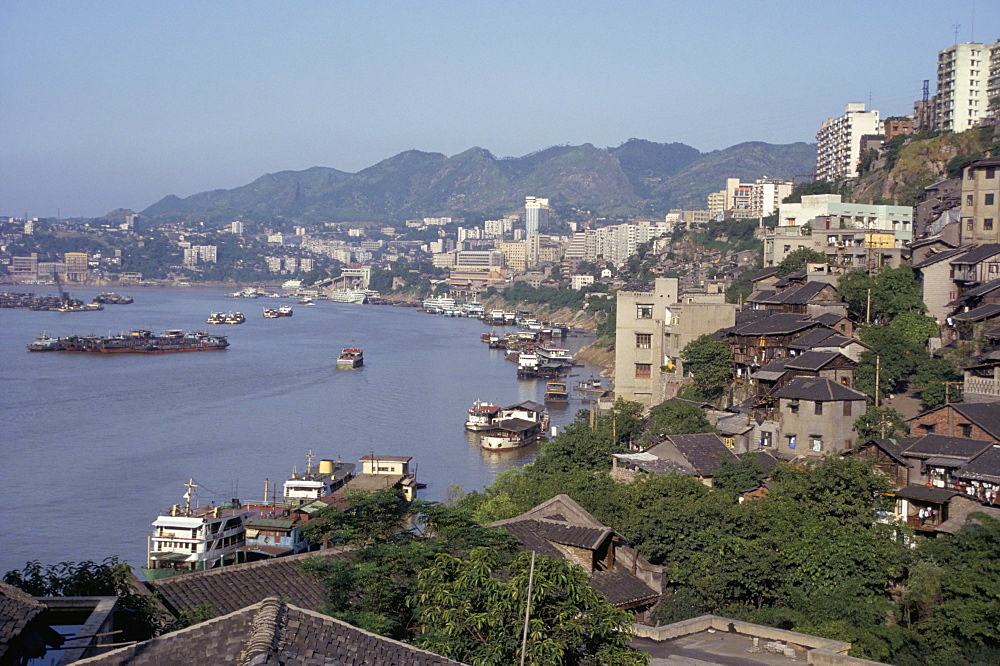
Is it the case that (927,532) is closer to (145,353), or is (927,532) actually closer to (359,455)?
(359,455)

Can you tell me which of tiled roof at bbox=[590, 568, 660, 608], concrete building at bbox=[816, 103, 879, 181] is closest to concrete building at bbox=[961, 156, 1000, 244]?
tiled roof at bbox=[590, 568, 660, 608]

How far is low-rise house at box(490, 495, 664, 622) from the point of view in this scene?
4.71 metres

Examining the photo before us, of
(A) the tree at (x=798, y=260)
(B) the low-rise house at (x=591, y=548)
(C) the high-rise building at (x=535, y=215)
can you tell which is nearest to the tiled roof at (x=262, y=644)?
(B) the low-rise house at (x=591, y=548)

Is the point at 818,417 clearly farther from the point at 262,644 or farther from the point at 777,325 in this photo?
the point at 262,644

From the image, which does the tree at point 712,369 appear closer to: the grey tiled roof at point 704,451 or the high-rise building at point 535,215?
the grey tiled roof at point 704,451

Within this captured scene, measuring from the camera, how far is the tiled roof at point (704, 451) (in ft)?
26.7

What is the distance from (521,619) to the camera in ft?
8.67

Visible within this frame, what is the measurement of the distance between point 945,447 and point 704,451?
182cm

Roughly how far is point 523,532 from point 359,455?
9910 mm

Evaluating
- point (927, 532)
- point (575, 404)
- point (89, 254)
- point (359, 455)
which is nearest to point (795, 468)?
point (927, 532)

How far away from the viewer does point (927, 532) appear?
6.54m

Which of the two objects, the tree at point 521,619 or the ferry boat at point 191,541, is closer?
the tree at point 521,619

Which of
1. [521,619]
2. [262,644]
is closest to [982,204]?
[521,619]

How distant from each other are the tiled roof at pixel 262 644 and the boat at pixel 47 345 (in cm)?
2872
